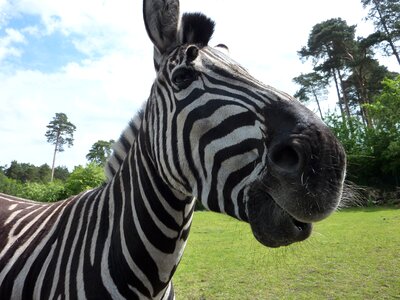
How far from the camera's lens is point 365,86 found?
39969 millimetres

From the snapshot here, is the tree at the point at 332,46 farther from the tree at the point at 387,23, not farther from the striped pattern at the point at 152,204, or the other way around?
the striped pattern at the point at 152,204

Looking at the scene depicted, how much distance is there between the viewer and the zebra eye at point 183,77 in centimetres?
191

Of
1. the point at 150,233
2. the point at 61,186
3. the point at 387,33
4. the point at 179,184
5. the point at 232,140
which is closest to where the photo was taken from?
the point at 232,140

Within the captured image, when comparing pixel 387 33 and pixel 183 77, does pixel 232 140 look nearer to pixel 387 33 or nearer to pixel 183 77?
pixel 183 77

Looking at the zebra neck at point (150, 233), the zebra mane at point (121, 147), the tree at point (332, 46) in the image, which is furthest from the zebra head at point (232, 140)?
the tree at point (332, 46)

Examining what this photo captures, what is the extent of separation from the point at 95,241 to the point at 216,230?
12.7 m

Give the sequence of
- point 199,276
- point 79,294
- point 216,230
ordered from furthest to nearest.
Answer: point 216,230, point 199,276, point 79,294

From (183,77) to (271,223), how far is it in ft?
A: 3.18

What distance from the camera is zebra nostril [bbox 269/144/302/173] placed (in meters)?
1.37

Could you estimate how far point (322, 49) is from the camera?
40.9 metres

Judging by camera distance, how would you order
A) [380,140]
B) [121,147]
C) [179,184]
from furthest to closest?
[380,140] < [121,147] < [179,184]

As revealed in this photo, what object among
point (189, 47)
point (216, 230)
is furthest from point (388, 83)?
point (189, 47)

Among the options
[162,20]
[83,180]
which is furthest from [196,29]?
[83,180]

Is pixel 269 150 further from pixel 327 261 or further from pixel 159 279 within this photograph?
pixel 327 261
